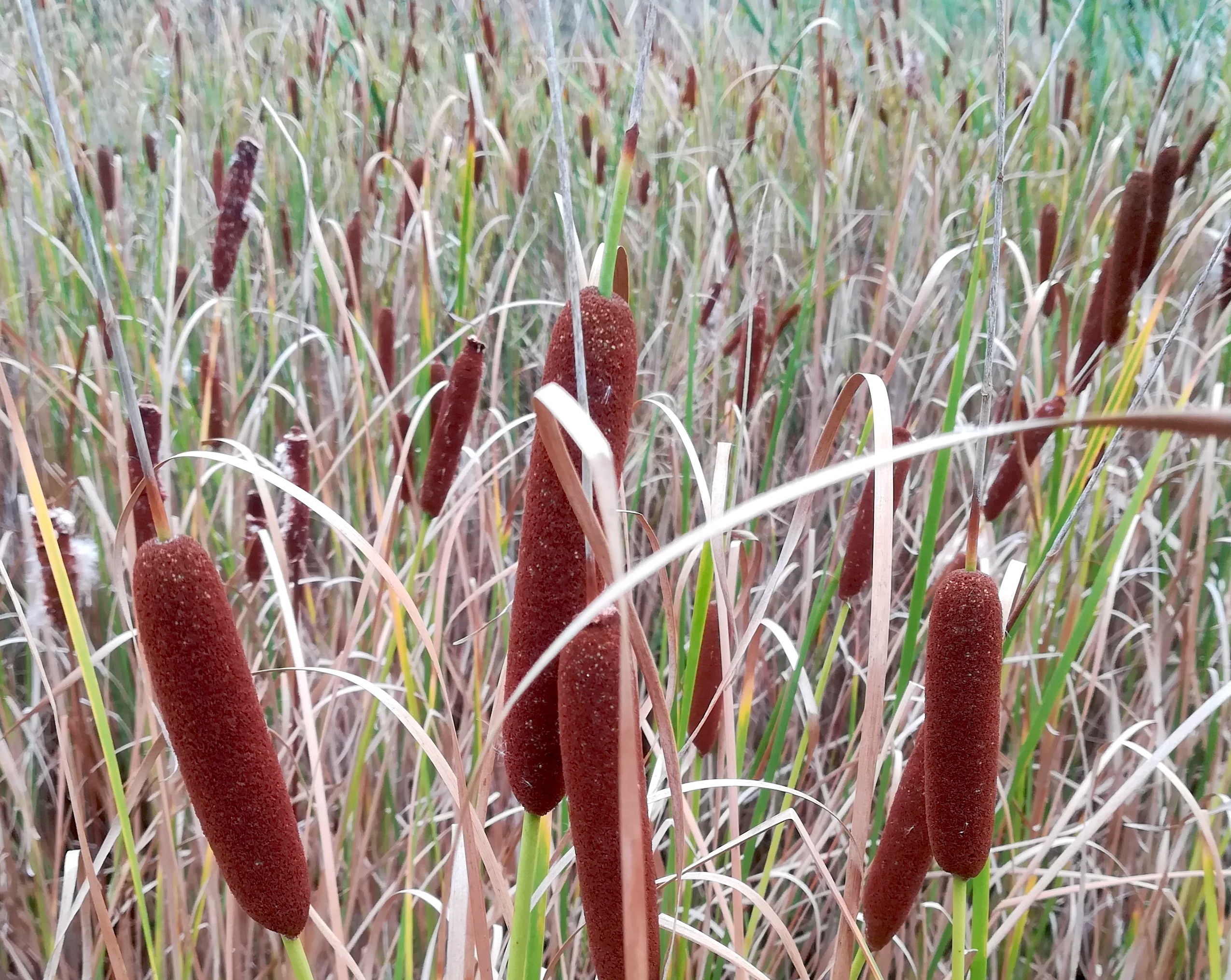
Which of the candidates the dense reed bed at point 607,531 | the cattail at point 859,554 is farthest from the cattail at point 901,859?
the cattail at point 859,554

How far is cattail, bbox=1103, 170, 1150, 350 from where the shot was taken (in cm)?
85

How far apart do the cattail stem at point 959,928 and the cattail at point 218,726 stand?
1.10ft

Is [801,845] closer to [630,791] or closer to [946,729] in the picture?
[946,729]

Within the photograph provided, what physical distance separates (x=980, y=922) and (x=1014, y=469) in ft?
1.59

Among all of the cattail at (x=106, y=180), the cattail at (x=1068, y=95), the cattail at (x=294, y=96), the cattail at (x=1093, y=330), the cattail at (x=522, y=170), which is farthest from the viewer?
the cattail at (x=294, y=96)

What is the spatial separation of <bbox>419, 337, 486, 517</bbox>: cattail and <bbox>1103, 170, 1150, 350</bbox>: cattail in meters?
0.58

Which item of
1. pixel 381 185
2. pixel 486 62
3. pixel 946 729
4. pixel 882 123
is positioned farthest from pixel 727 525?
pixel 486 62

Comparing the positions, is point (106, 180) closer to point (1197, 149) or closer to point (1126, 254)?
point (1126, 254)

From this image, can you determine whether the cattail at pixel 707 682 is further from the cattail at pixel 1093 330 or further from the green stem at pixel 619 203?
the cattail at pixel 1093 330

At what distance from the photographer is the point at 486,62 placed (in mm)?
2434

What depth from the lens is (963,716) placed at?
43 centimetres

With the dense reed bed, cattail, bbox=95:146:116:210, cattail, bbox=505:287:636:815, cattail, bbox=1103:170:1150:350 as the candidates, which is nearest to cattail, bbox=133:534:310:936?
the dense reed bed

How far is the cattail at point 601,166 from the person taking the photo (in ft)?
5.99

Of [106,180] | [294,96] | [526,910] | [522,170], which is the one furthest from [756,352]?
[294,96]
